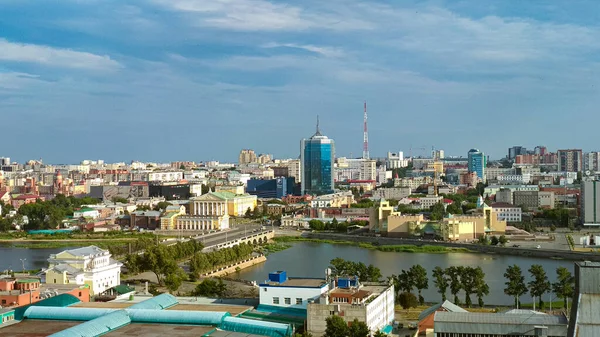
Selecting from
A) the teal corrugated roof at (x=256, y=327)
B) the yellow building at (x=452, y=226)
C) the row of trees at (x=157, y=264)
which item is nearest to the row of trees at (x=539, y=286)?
the teal corrugated roof at (x=256, y=327)

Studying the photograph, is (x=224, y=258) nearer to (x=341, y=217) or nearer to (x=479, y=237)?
(x=479, y=237)

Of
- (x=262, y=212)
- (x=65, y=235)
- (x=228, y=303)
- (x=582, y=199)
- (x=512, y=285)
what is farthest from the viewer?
(x=262, y=212)

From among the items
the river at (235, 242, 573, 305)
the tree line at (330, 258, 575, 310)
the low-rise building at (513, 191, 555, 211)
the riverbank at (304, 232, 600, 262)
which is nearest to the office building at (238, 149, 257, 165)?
the low-rise building at (513, 191, 555, 211)

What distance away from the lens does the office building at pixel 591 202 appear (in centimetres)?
2239

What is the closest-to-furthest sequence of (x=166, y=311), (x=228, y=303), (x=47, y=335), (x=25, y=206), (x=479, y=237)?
(x=47, y=335) < (x=166, y=311) < (x=228, y=303) < (x=479, y=237) < (x=25, y=206)

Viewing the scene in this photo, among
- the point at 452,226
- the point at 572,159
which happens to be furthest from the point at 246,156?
the point at 452,226

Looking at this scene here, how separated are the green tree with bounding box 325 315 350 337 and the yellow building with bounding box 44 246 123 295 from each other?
4871 millimetres

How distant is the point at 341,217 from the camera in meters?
25.1

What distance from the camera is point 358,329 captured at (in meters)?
7.05

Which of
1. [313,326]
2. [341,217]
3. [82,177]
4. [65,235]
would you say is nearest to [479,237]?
[341,217]

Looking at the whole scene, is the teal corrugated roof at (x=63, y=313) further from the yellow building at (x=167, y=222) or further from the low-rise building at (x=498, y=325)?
the yellow building at (x=167, y=222)

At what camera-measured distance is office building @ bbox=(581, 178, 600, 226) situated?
22.4m

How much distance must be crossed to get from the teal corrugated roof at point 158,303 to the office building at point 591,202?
17.1 meters

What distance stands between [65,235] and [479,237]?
1104cm
